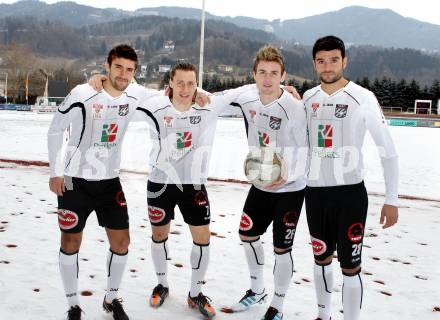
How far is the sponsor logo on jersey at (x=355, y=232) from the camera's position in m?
3.73

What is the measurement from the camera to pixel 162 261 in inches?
183

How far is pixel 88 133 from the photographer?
4078 millimetres

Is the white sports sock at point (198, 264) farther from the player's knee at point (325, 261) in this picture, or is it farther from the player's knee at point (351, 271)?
the player's knee at point (351, 271)

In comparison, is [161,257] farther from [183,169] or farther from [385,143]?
[385,143]

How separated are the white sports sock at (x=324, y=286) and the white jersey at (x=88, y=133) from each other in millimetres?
2110

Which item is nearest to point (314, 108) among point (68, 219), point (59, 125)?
point (59, 125)

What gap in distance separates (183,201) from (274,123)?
1192 mm

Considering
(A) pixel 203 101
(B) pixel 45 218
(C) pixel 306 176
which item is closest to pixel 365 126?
(C) pixel 306 176

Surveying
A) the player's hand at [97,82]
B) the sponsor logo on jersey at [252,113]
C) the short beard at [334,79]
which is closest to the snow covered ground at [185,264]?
the sponsor logo on jersey at [252,113]

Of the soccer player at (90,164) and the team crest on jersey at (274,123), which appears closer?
the soccer player at (90,164)

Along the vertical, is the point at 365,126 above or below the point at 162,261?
above

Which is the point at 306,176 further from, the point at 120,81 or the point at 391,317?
the point at 120,81

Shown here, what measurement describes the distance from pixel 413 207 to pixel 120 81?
810 centimetres

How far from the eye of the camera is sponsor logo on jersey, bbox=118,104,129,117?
4148mm
